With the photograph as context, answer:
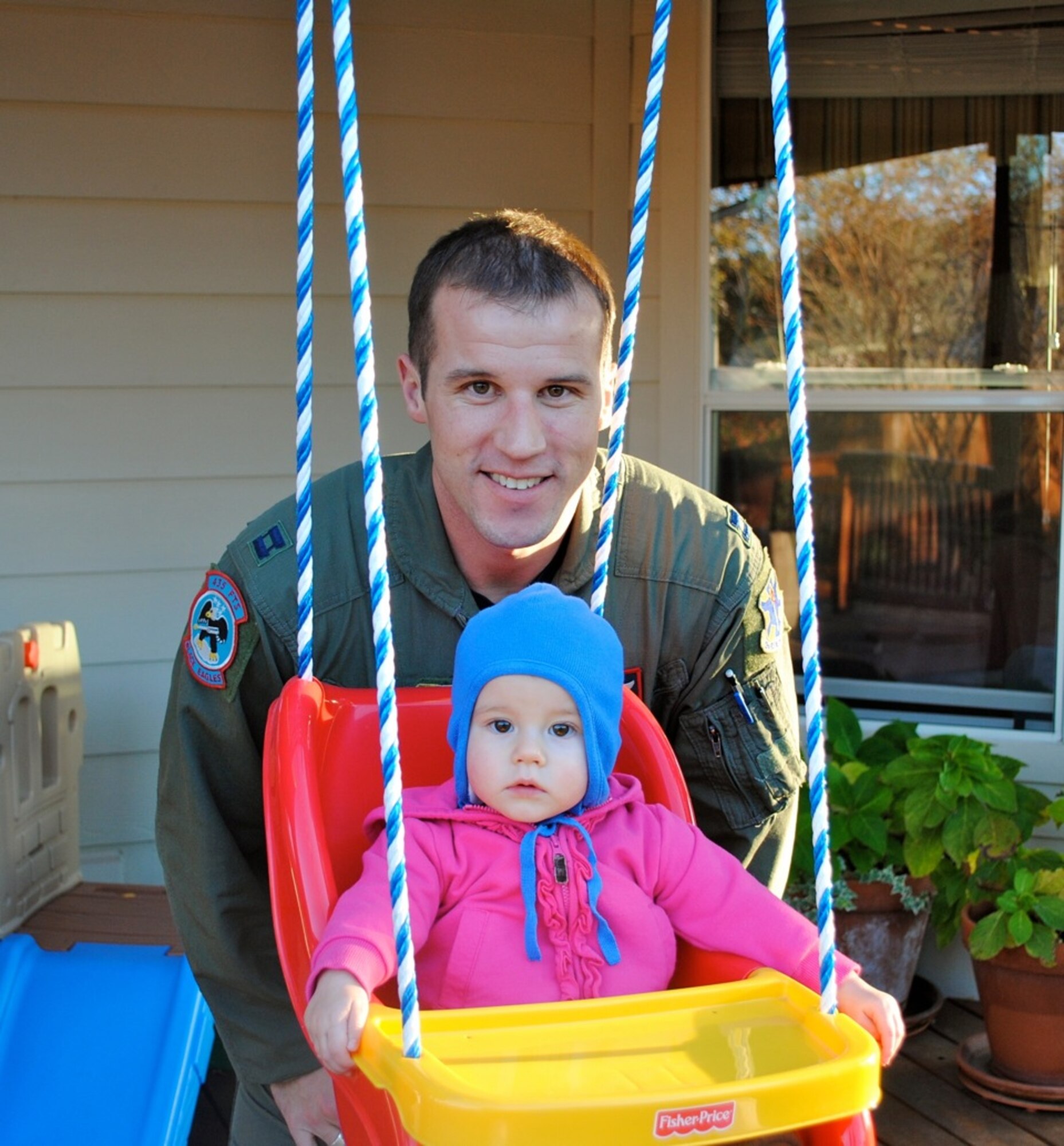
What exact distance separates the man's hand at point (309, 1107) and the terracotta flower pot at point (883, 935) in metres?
1.61

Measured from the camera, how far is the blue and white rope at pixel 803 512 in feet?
4.68

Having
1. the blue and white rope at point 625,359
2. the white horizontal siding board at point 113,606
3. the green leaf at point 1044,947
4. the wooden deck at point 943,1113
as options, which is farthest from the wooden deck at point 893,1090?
the blue and white rope at point 625,359

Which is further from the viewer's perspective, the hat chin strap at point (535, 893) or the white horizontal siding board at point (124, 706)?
the white horizontal siding board at point (124, 706)

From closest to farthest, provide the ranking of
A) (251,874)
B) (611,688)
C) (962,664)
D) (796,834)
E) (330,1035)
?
(330,1035)
(611,688)
(251,874)
(796,834)
(962,664)

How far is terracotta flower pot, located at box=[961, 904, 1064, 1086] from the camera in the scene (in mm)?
3135

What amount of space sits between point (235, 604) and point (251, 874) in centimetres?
41

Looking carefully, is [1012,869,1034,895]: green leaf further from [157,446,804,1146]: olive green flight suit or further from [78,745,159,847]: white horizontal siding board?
[78,745,159,847]: white horizontal siding board

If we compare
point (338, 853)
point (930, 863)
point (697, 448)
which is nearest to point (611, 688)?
point (338, 853)

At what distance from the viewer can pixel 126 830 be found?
3676 millimetres

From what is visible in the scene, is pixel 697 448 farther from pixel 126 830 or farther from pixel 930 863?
pixel 126 830

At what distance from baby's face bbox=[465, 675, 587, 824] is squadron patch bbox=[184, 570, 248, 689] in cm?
45

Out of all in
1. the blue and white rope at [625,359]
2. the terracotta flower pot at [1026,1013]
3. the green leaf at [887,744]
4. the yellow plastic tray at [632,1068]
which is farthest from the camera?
the green leaf at [887,744]

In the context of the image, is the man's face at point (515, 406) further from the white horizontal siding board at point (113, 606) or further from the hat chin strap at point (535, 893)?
the white horizontal siding board at point (113, 606)

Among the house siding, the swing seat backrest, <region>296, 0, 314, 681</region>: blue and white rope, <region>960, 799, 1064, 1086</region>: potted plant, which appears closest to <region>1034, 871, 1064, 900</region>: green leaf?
<region>960, 799, 1064, 1086</region>: potted plant
